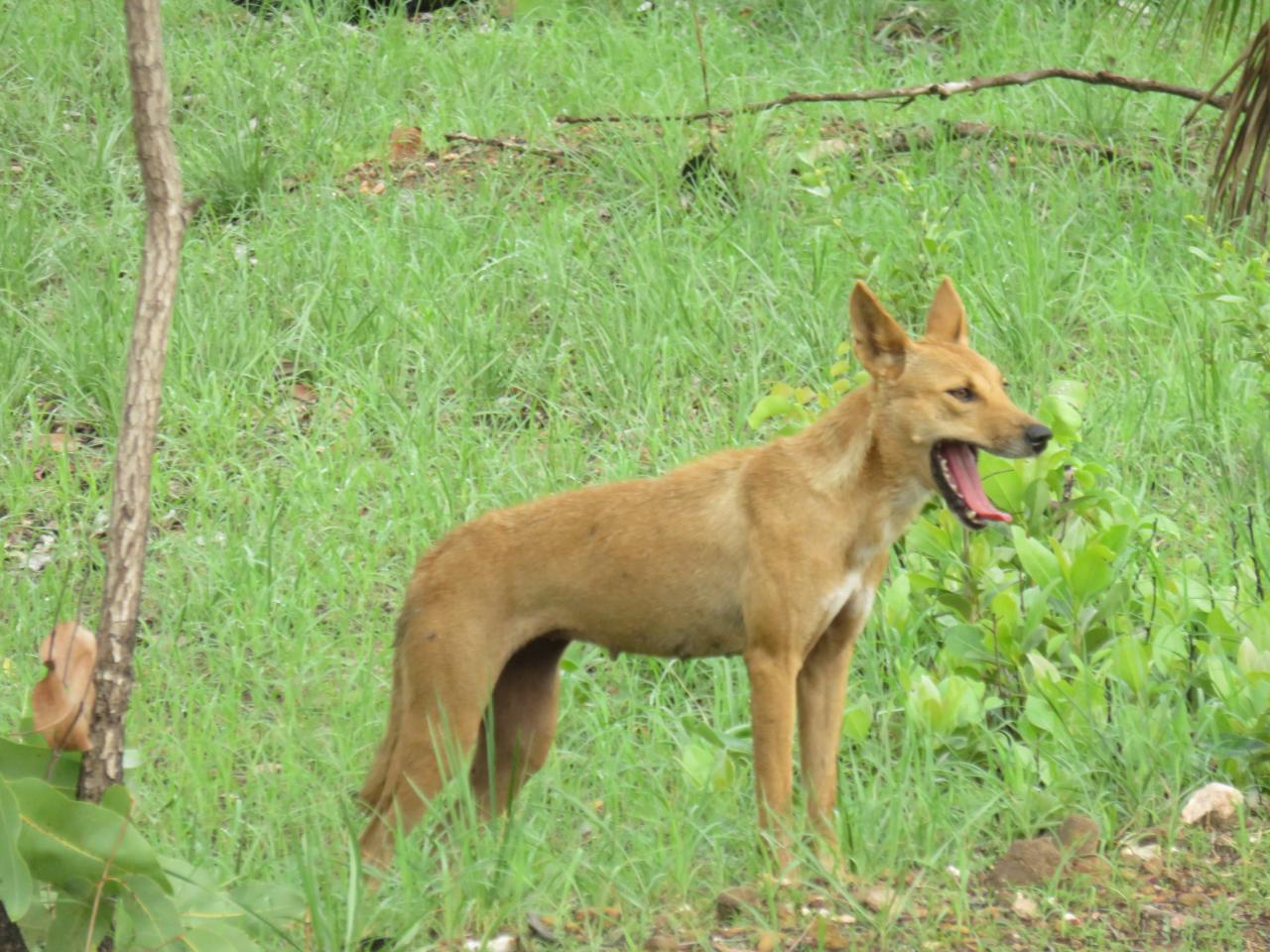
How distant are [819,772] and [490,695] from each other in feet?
2.71

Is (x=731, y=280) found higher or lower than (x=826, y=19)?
lower

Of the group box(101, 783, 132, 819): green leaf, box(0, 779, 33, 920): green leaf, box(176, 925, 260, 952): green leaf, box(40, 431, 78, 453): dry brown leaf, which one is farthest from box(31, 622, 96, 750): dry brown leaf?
box(40, 431, 78, 453): dry brown leaf

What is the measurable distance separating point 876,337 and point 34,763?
2121mm

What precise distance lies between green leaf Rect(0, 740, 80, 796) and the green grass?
535 millimetres

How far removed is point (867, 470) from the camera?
13.8 feet

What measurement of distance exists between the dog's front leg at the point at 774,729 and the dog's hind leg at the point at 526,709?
0.57 metres

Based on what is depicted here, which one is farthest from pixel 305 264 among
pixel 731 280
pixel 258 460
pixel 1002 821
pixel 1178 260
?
pixel 1002 821

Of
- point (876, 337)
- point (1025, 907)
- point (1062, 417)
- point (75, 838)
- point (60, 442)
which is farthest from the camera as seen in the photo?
point (60, 442)

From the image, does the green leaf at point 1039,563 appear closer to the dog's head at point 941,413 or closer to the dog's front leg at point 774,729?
the dog's head at point 941,413

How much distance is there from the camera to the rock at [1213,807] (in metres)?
4.45

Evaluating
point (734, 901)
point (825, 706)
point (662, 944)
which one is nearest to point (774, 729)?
point (825, 706)

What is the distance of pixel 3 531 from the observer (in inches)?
252

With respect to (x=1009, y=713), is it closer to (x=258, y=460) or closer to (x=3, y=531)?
(x=258, y=460)

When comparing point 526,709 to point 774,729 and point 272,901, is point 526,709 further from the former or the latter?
point 272,901
